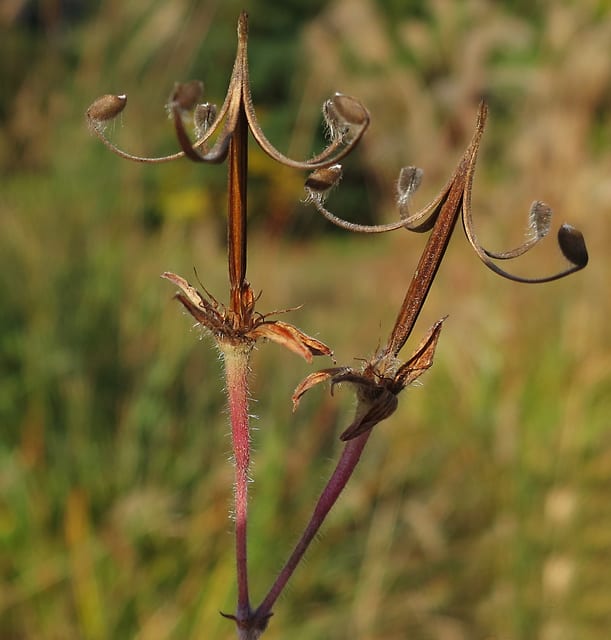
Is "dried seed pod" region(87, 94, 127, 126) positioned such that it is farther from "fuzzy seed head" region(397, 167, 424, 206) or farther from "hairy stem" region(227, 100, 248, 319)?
"fuzzy seed head" region(397, 167, 424, 206)

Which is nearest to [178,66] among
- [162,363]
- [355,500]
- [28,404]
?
[162,363]

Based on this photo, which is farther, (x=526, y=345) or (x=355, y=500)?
(x=526, y=345)

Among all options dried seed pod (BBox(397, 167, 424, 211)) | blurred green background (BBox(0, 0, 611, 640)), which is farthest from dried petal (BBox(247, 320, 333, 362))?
blurred green background (BBox(0, 0, 611, 640))

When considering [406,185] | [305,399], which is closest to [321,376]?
[406,185]

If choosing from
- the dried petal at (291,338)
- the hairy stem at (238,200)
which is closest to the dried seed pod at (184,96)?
the hairy stem at (238,200)

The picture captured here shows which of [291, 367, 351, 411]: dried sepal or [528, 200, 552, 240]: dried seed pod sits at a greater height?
[528, 200, 552, 240]: dried seed pod

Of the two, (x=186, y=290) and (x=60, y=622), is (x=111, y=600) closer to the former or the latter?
(x=60, y=622)

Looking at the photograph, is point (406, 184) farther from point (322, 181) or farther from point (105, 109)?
point (105, 109)
